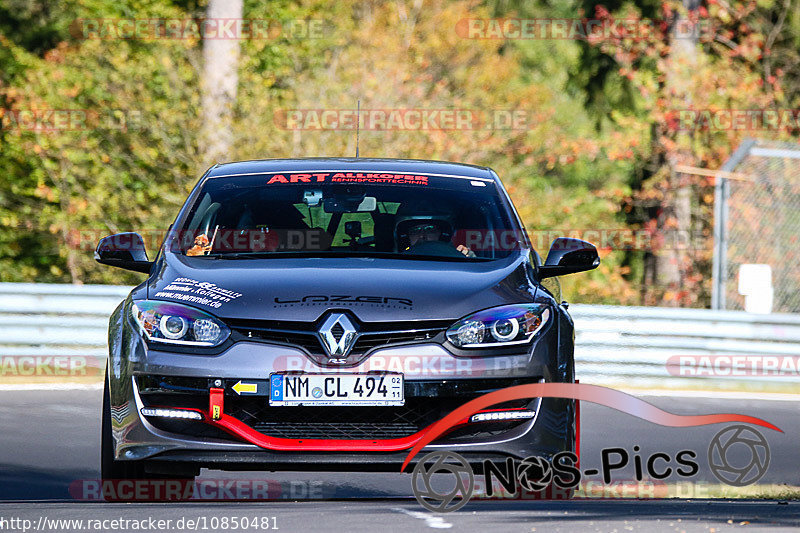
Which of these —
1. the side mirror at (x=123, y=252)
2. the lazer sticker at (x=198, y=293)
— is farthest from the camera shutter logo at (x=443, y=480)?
the side mirror at (x=123, y=252)

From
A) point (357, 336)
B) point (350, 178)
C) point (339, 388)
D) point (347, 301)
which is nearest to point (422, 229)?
Result: point (350, 178)

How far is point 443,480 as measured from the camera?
673 cm

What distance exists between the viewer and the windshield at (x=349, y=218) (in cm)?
723

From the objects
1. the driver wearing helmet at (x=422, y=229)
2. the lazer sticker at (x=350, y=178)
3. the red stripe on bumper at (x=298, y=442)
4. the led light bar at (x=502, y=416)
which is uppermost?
the lazer sticker at (x=350, y=178)

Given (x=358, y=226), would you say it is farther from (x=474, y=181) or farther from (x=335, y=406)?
(x=335, y=406)

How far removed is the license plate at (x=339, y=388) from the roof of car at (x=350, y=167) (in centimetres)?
207

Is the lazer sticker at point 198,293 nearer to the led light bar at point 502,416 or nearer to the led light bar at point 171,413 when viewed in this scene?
the led light bar at point 171,413

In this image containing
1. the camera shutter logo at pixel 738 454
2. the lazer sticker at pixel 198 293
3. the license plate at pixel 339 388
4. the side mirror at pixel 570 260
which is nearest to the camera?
the license plate at pixel 339 388

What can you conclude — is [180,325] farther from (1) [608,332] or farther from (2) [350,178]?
(1) [608,332]

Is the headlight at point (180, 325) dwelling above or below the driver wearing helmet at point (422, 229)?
below

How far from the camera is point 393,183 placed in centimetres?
767

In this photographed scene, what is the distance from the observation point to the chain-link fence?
17.3 m

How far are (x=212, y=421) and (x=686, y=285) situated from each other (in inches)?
674

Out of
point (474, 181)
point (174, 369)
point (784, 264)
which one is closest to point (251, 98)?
point (784, 264)
